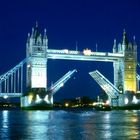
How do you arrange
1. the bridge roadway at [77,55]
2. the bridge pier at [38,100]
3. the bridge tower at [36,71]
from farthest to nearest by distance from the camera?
the bridge roadway at [77,55] → the bridge tower at [36,71] → the bridge pier at [38,100]

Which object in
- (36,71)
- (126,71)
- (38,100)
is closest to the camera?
(38,100)

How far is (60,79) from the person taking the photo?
74.7m

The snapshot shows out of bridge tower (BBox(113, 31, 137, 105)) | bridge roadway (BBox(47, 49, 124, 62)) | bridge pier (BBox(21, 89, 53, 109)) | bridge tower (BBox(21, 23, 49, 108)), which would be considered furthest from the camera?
bridge tower (BBox(113, 31, 137, 105))

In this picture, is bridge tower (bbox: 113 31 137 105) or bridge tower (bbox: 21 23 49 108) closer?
bridge tower (bbox: 21 23 49 108)

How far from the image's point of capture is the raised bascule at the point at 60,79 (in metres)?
74.2

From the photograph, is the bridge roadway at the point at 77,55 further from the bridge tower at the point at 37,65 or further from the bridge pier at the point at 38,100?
the bridge pier at the point at 38,100

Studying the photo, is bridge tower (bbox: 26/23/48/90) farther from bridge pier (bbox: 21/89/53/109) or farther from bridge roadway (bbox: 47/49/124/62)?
bridge pier (bbox: 21/89/53/109)

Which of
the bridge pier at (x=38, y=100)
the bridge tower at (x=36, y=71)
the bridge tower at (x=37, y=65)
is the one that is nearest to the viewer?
the bridge pier at (x=38, y=100)

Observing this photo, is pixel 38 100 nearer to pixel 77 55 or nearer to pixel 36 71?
pixel 36 71

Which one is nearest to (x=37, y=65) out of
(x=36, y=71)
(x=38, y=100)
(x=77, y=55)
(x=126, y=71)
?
(x=36, y=71)

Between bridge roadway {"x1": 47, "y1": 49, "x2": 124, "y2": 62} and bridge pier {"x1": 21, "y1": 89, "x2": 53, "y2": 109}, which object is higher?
bridge roadway {"x1": 47, "y1": 49, "x2": 124, "y2": 62}

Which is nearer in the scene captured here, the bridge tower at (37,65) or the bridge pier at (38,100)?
the bridge pier at (38,100)

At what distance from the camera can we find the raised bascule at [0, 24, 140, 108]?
74.2 metres

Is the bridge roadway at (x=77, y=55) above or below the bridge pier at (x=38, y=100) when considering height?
above
